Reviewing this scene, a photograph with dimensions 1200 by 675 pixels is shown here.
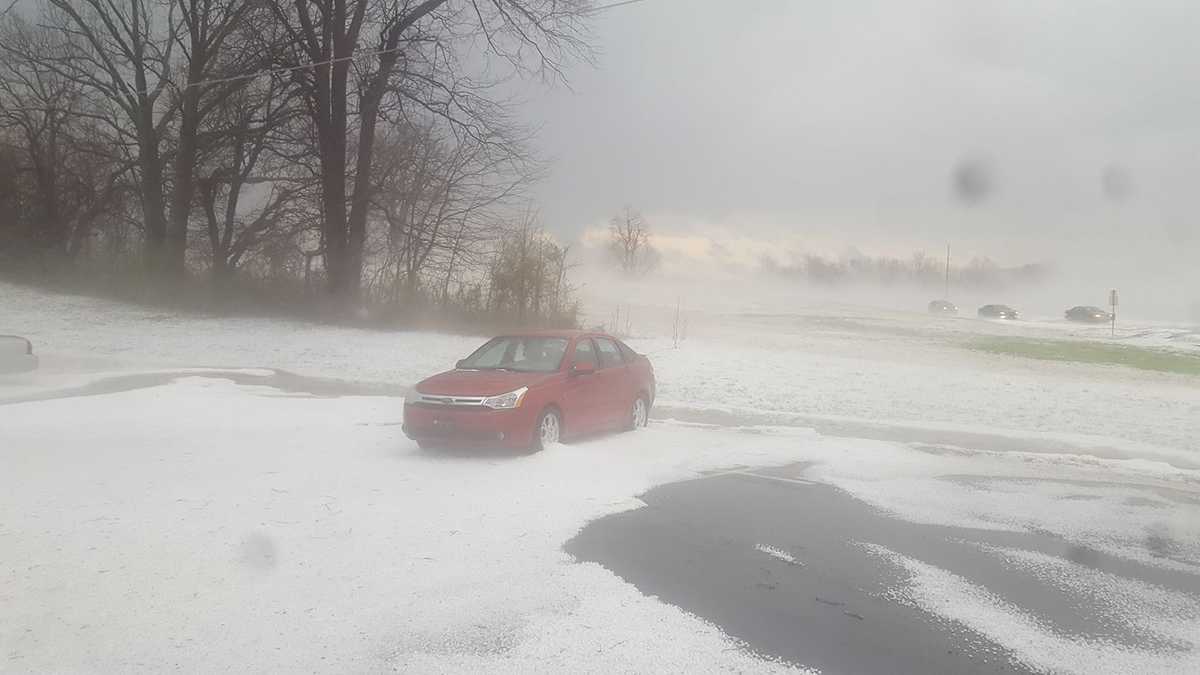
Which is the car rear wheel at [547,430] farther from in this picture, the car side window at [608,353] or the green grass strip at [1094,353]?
the green grass strip at [1094,353]

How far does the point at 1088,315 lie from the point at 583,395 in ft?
190

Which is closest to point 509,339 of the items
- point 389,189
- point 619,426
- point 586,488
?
point 619,426

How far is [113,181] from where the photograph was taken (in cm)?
3338

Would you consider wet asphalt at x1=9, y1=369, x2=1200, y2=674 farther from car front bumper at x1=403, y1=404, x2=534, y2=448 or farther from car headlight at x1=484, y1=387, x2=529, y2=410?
car headlight at x1=484, y1=387, x2=529, y2=410

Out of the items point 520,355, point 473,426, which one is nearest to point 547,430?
point 473,426

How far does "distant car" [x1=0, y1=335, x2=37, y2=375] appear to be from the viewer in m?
15.6

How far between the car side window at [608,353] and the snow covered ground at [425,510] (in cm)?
100

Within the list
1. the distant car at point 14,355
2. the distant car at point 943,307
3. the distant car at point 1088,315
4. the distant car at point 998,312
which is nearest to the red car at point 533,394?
the distant car at point 14,355

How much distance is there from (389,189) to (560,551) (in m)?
24.4

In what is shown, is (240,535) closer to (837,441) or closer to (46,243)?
(837,441)

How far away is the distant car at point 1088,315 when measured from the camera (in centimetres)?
5717

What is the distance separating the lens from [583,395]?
34.4 ft

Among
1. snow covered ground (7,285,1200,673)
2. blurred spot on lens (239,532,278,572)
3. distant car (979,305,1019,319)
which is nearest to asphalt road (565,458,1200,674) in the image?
snow covered ground (7,285,1200,673)

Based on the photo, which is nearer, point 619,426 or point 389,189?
point 619,426
